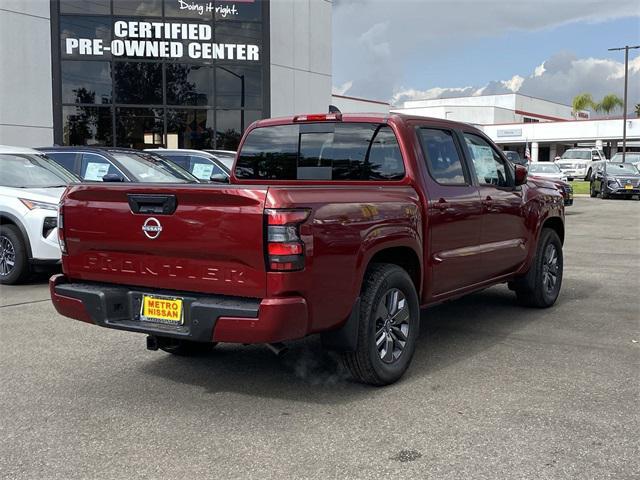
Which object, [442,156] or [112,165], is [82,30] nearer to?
[112,165]

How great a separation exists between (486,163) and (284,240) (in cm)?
298

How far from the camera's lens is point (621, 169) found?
28.2m

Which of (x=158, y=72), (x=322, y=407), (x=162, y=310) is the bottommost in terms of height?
(x=322, y=407)

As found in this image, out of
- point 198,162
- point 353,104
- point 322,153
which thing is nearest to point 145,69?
point 198,162

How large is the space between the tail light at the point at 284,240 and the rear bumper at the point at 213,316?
20cm

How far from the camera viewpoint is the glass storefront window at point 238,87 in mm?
21422

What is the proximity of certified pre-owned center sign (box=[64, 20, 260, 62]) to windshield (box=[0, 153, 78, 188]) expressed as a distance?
11.9 meters

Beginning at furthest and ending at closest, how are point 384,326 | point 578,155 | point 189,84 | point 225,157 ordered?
point 578,155
point 189,84
point 225,157
point 384,326

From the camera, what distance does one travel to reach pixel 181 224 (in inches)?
155

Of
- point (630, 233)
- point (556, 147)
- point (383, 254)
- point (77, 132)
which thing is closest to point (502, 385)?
point (383, 254)

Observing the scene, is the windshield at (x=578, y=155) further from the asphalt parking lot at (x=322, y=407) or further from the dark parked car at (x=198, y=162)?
the asphalt parking lot at (x=322, y=407)

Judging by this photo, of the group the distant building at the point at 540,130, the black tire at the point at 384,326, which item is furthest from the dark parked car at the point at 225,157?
the distant building at the point at 540,130

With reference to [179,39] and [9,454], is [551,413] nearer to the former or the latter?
[9,454]

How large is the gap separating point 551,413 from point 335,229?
5.55 feet
